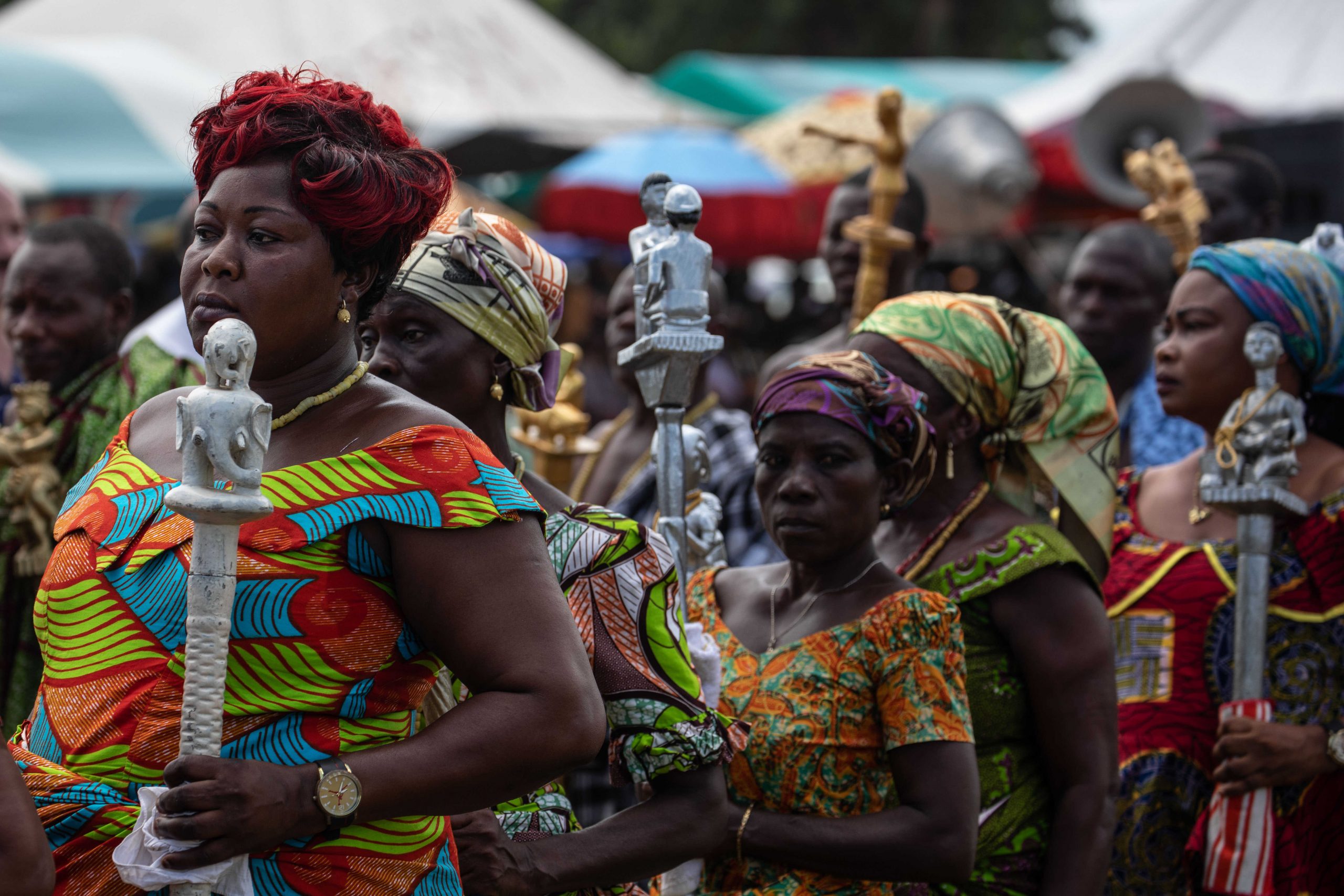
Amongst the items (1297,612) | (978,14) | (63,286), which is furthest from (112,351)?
(978,14)

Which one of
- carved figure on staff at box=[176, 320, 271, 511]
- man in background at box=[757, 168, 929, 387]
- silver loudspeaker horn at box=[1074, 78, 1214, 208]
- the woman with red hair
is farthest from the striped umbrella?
carved figure on staff at box=[176, 320, 271, 511]

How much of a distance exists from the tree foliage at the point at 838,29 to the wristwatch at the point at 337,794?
24.8 meters

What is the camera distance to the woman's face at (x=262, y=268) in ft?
6.25

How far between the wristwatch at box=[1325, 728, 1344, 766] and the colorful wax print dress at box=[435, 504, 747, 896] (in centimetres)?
174

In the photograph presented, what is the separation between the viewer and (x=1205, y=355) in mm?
3926

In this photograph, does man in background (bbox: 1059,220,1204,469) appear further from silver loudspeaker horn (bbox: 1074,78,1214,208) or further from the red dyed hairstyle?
the red dyed hairstyle

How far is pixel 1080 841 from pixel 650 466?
2001 mm

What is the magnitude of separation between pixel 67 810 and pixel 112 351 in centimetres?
298

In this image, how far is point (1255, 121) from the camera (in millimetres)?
10594

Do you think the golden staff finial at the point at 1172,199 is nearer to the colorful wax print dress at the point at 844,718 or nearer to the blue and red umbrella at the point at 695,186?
the colorful wax print dress at the point at 844,718

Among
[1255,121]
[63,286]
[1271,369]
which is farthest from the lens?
[1255,121]

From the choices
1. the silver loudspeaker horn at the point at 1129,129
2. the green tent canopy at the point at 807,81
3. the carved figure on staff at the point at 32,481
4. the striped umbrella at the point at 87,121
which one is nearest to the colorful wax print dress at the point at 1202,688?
the carved figure on staff at the point at 32,481

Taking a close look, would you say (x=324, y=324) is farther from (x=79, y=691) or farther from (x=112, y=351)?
(x=112, y=351)

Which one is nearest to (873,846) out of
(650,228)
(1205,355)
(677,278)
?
(677,278)
